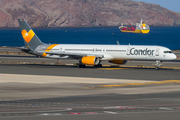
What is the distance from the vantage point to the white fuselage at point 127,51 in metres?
51.7

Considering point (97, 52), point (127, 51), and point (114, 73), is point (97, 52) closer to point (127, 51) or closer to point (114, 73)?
point (127, 51)

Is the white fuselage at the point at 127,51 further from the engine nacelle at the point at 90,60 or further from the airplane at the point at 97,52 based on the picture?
the engine nacelle at the point at 90,60

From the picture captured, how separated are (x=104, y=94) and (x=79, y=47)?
30.7 m

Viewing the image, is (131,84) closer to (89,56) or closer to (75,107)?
(75,107)

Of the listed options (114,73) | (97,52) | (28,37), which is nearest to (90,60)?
(97,52)

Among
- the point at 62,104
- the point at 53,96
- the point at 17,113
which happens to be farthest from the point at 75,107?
the point at 53,96

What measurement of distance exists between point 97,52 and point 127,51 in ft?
17.5

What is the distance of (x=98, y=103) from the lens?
22.1 metres

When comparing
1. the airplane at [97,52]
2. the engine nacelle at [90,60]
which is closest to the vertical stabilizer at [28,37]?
the airplane at [97,52]

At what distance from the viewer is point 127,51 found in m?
53.0

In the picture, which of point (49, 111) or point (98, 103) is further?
point (98, 103)

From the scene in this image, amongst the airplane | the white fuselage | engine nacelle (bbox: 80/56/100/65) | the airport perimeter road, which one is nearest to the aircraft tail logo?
the airplane

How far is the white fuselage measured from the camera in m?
51.7

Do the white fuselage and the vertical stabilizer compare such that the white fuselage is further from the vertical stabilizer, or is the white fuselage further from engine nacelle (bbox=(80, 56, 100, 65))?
the vertical stabilizer
